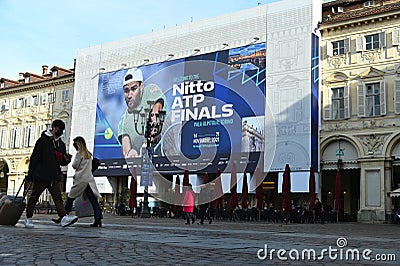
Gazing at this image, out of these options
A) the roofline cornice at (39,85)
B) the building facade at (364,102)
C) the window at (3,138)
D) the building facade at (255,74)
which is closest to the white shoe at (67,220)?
the building facade at (255,74)

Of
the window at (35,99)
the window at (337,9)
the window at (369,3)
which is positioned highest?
the window at (369,3)

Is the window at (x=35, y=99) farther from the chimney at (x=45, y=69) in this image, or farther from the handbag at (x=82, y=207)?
the handbag at (x=82, y=207)

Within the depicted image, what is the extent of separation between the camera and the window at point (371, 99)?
31438 millimetres

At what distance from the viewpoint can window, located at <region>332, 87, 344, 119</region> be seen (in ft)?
108

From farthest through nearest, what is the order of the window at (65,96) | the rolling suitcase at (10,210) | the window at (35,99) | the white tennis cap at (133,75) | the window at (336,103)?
the window at (35,99), the window at (65,96), the white tennis cap at (133,75), the window at (336,103), the rolling suitcase at (10,210)

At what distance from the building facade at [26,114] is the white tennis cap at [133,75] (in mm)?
8049

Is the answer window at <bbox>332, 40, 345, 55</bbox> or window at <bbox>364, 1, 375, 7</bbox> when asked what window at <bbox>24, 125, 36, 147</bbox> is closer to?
window at <bbox>332, 40, 345, 55</bbox>

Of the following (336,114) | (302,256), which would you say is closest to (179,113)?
(336,114)

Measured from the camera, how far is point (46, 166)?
9898 millimetres

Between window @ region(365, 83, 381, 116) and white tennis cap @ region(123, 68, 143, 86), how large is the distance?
17511 mm

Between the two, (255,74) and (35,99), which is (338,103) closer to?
(255,74)

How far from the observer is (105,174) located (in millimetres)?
41875

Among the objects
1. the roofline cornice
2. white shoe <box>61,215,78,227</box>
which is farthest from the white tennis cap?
white shoe <box>61,215,78,227</box>

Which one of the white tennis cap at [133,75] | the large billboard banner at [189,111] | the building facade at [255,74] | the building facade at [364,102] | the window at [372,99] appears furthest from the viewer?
the white tennis cap at [133,75]
